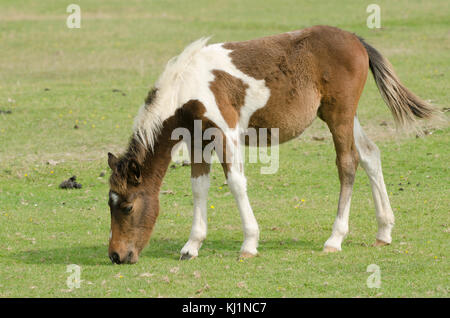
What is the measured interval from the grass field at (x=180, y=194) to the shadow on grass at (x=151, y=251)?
24mm

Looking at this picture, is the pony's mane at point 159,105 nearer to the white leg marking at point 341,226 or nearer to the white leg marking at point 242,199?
the white leg marking at point 242,199

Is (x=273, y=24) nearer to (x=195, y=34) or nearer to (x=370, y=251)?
(x=195, y=34)

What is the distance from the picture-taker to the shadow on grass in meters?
8.41

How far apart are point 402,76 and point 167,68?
42.4 ft

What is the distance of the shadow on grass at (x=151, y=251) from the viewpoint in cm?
841

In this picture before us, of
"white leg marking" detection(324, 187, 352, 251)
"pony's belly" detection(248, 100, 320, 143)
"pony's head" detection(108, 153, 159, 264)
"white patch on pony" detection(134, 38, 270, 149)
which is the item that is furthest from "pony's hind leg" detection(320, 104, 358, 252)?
"pony's head" detection(108, 153, 159, 264)

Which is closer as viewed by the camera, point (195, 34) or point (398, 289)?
point (398, 289)

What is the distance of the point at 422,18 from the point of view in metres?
28.3

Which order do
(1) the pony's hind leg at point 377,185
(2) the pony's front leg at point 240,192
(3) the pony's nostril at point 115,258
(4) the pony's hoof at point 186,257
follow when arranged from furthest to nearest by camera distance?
(1) the pony's hind leg at point 377,185 → (4) the pony's hoof at point 186,257 → (2) the pony's front leg at point 240,192 → (3) the pony's nostril at point 115,258

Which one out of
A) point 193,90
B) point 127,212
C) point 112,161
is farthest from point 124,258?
point 193,90

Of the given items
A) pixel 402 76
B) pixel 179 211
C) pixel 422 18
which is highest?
pixel 422 18

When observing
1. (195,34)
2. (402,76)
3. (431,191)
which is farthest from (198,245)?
(195,34)

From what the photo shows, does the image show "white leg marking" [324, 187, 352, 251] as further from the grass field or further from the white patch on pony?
the white patch on pony

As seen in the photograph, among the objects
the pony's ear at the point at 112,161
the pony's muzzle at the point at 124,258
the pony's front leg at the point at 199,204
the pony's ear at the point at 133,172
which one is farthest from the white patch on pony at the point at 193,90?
the pony's muzzle at the point at 124,258
